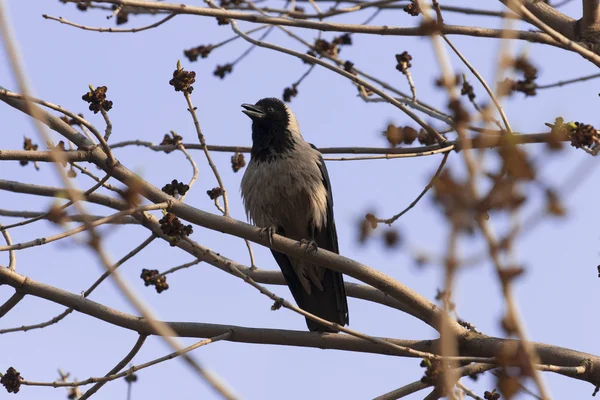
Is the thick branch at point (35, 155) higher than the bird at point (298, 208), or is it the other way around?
the bird at point (298, 208)

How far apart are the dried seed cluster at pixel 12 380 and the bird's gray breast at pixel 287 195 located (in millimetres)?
2978

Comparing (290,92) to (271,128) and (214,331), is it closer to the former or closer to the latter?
(271,128)

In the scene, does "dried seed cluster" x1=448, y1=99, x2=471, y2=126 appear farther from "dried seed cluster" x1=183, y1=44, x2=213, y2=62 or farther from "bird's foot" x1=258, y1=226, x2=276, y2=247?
"dried seed cluster" x1=183, y1=44, x2=213, y2=62

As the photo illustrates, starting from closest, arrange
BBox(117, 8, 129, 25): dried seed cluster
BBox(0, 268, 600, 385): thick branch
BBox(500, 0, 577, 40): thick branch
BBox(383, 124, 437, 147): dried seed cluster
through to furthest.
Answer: BBox(383, 124, 437, 147): dried seed cluster < BBox(500, 0, 577, 40): thick branch < BBox(0, 268, 600, 385): thick branch < BBox(117, 8, 129, 25): dried seed cluster

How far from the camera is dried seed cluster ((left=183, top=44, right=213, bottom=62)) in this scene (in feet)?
23.8

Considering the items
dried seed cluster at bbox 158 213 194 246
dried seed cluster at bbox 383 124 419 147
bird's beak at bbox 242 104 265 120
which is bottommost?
dried seed cluster at bbox 383 124 419 147

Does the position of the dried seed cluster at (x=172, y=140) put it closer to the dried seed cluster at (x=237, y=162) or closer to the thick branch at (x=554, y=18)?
the dried seed cluster at (x=237, y=162)

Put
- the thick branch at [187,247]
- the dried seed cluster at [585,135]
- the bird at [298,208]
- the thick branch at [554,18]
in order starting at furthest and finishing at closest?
the bird at [298,208] → the thick branch at [187,247] → the thick branch at [554,18] → the dried seed cluster at [585,135]

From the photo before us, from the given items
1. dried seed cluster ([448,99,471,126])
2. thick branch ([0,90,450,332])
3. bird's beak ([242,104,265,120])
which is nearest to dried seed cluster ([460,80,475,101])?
thick branch ([0,90,450,332])

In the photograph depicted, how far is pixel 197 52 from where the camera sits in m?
7.28

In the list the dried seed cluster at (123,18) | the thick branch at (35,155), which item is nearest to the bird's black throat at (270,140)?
the dried seed cluster at (123,18)

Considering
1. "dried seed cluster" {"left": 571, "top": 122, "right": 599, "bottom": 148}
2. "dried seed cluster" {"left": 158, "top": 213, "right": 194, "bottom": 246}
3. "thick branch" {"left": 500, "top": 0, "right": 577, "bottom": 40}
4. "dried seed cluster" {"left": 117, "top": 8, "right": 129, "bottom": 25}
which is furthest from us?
"dried seed cluster" {"left": 117, "top": 8, "right": 129, "bottom": 25}

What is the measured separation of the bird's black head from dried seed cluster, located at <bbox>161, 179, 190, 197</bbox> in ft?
7.73

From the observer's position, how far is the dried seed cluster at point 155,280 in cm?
606
